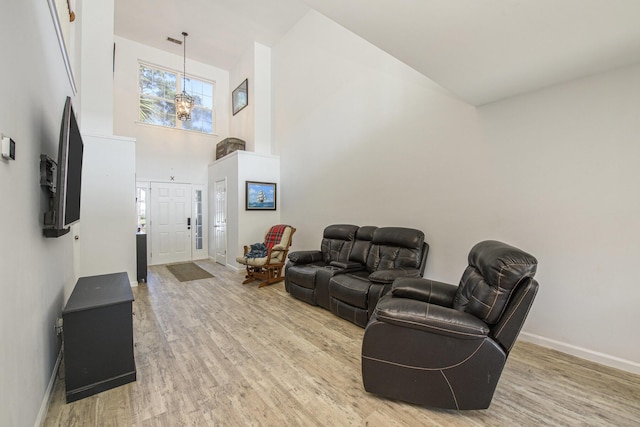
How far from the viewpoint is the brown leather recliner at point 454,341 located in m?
1.56

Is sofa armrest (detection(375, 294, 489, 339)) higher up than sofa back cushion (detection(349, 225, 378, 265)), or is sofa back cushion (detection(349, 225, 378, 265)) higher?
sofa back cushion (detection(349, 225, 378, 265))

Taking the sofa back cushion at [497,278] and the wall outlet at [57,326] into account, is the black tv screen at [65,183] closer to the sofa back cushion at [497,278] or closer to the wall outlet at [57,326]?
the wall outlet at [57,326]

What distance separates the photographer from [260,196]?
5.64 metres

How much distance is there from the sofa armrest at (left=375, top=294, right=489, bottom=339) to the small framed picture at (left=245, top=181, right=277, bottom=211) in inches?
168

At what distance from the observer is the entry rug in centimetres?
501

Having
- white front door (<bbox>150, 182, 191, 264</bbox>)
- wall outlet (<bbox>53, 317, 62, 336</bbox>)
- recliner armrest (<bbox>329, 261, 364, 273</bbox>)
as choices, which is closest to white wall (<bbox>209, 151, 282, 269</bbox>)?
white front door (<bbox>150, 182, 191, 264</bbox>)

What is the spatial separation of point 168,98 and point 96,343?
6480mm

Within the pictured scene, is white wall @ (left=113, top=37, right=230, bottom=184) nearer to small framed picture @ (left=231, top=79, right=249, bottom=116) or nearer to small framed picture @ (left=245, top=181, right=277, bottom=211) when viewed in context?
small framed picture @ (left=231, top=79, right=249, bottom=116)

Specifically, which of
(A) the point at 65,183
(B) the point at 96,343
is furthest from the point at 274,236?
(A) the point at 65,183

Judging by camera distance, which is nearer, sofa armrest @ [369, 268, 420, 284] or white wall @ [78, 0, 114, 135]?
sofa armrest @ [369, 268, 420, 284]

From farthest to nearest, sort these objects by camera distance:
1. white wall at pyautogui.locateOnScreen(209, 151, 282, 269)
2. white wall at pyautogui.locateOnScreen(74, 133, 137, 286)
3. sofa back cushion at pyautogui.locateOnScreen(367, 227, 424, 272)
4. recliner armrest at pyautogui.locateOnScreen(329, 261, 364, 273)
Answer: white wall at pyautogui.locateOnScreen(209, 151, 282, 269) < white wall at pyautogui.locateOnScreen(74, 133, 137, 286) < recliner armrest at pyautogui.locateOnScreen(329, 261, 364, 273) < sofa back cushion at pyautogui.locateOnScreen(367, 227, 424, 272)

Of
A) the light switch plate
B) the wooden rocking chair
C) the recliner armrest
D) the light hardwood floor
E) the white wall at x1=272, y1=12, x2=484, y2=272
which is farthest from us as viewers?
the wooden rocking chair

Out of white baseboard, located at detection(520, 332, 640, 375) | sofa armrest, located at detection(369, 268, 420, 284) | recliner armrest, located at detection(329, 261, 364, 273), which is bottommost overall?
white baseboard, located at detection(520, 332, 640, 375)

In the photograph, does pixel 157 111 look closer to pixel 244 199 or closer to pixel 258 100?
pixel 258 100
